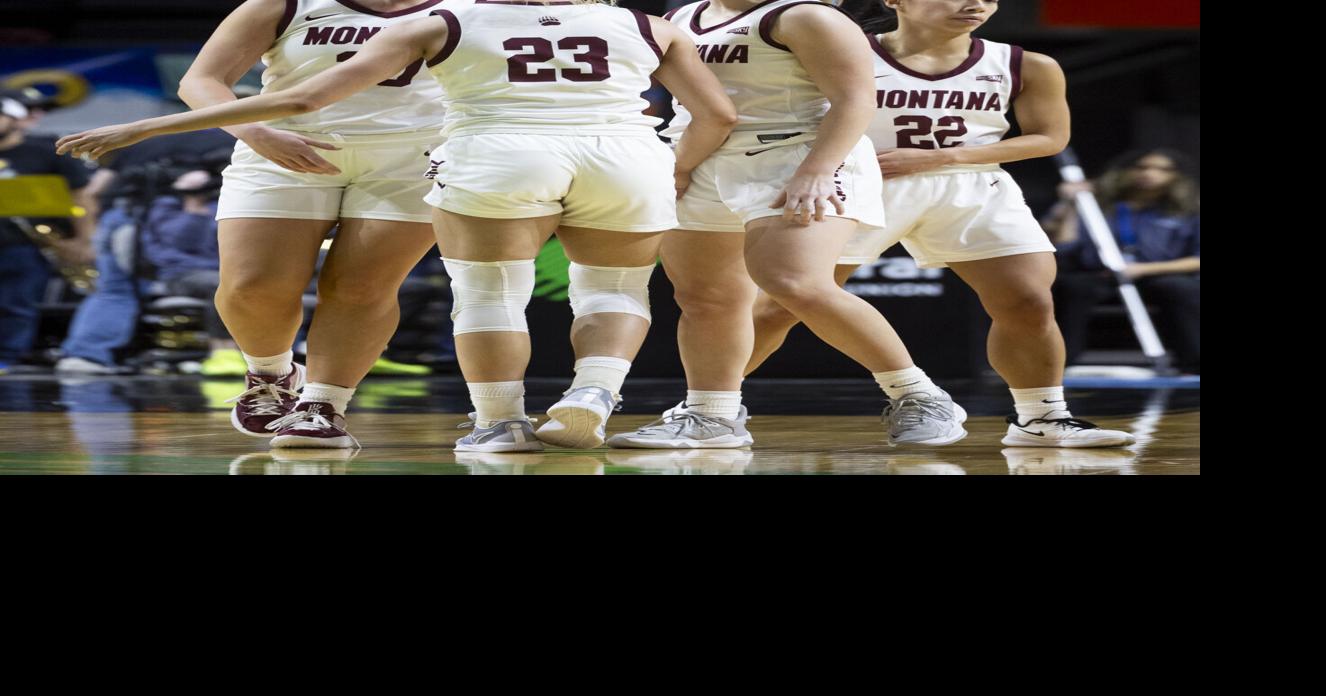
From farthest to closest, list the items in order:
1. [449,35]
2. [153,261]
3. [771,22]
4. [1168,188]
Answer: [153,261] < [1168,188] < [771,22] < [449,35]

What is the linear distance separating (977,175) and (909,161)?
0.16m

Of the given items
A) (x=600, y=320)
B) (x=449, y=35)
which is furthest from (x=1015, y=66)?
(x=449, y=35)

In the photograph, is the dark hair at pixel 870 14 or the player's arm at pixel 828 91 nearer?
the player's arm at pixel 828 91

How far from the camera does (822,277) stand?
296 cm

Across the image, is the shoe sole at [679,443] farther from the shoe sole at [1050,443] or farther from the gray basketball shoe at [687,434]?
the shoe sole at [1050,443]

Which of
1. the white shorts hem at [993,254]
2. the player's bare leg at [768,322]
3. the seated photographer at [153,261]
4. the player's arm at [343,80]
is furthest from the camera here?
the seated photographer at [153,261]

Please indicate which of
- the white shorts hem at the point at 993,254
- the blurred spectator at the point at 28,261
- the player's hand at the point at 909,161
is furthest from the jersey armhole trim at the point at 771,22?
the blurred spectator at the point at 28,261

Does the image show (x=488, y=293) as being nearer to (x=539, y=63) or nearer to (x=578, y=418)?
(x=578, y=418)

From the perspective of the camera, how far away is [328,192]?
3.20 metres

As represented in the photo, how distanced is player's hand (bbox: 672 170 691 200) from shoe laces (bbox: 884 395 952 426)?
0.65 metres

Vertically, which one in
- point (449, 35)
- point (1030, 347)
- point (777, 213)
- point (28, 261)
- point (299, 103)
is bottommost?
point (1030, 347)

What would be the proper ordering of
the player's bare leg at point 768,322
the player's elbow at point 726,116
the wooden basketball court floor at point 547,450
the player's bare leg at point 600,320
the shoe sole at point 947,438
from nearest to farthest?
1. the wooden basketball court floor at point 547,450
2. the player's bare leg at point 600,320
3. the player's elbow at point 726,116
4. the shoe sole at point 947,438
5. the player's bare leg at point 768,322

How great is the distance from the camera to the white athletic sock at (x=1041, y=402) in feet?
10.8

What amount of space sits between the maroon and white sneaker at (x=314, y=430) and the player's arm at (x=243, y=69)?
1.71ft
